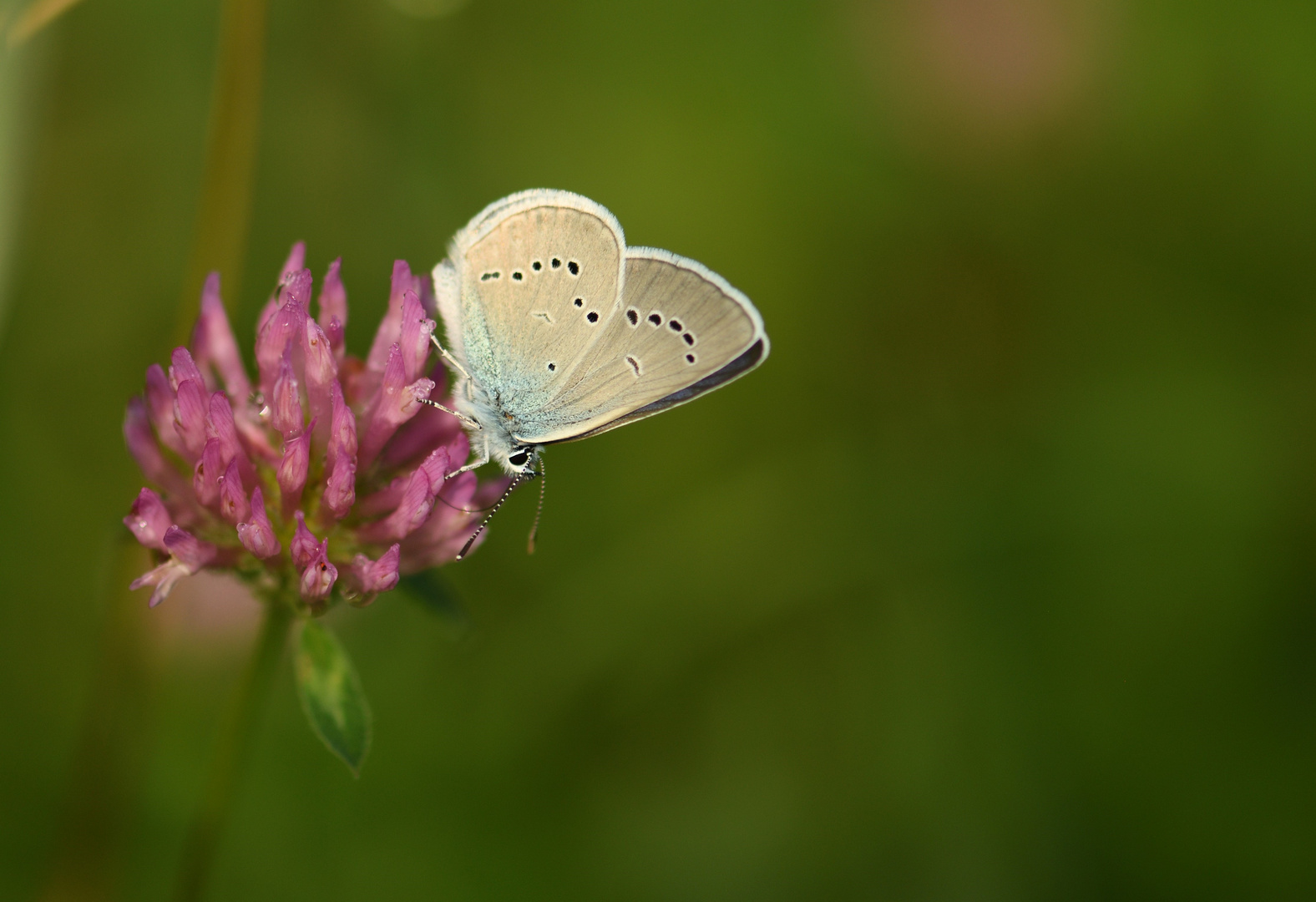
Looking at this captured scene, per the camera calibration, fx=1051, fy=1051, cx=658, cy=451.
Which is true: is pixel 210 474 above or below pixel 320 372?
below

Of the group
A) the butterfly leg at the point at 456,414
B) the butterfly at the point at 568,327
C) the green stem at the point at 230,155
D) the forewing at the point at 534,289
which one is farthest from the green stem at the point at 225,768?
the forewing at the point at 534,289

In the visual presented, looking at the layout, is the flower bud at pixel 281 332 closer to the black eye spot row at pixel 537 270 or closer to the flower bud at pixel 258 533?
the flower bud at pixel 258 533

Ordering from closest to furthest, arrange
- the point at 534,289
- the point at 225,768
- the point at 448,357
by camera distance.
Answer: the point at 225,768
the point at 448,357
the point at 534,289

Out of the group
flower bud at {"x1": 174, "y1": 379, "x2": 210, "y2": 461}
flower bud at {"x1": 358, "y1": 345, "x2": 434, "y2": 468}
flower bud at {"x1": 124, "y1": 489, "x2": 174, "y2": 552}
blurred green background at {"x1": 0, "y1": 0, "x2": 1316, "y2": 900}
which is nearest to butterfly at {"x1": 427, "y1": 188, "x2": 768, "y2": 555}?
flower bud at {"x1": 358, "y1": 345, "x2": 434, "y2": 468}

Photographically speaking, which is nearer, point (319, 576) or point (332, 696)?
point (319, 576)

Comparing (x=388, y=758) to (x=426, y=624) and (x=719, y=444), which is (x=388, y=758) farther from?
(x=719, y=444)

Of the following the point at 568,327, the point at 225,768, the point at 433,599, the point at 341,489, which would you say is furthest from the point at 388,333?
the point at 225,768

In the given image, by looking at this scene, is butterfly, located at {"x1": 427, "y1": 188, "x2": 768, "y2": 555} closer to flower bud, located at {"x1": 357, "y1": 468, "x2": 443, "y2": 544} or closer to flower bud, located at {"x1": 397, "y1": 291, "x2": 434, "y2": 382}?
flower bud, located at {"x1": 397, "y1": 291, "x2": 434, "y2": 382}

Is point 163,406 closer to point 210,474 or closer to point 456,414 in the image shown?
point 210,474
